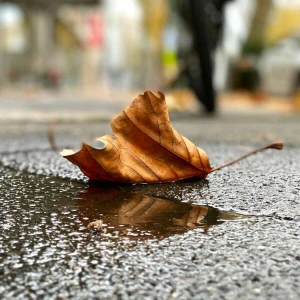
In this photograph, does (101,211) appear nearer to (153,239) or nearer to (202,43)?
(153,239)

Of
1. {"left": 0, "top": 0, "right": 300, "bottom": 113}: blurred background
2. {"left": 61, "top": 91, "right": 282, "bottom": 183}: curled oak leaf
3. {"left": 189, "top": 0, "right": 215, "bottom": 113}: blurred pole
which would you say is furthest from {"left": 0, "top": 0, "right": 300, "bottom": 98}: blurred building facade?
{"left": 61, "top": 91, "right": 282, "bottom": 183}: curled oak leaf

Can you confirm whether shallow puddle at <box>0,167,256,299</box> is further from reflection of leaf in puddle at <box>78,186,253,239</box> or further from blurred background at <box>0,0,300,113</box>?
blurred background at <box>0,0,300,113</box>

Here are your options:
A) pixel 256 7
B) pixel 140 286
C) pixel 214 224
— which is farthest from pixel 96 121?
pixel 256 7

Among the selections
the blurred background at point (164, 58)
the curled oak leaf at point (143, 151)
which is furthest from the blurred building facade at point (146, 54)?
the curled oak leaf at point (143, 151)

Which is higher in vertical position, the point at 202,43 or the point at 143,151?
the point at 202,43

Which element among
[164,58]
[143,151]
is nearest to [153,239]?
[143,151]
